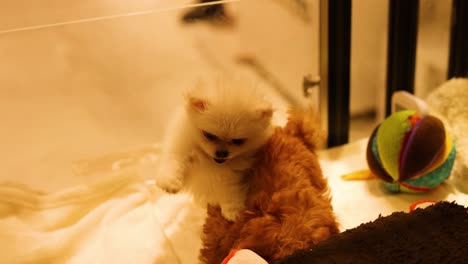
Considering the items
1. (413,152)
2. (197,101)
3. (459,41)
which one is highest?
(197,101)

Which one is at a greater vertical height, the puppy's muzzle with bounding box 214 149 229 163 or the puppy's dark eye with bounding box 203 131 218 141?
the puppy's dark eye with bounding box 203 131 218 141

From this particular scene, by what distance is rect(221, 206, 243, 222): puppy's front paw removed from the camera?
0.90 metres

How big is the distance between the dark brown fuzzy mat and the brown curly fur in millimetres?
39

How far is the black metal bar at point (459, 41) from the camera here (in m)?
1.42

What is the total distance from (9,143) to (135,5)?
1.71 ft

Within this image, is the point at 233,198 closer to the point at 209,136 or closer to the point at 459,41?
the point at 209,136

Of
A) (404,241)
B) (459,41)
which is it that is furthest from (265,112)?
(459,41)

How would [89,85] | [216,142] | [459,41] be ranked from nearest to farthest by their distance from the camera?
1. [216,142]
2. [89,85]
3. [459,41]

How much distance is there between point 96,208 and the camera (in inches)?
47.7

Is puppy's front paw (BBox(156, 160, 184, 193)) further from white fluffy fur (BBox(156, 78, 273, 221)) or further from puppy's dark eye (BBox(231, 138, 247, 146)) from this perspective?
puppy's dark eye (BBox(231, 138, 247, 146))

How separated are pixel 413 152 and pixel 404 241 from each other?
362 mm

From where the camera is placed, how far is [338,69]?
4.44 feet

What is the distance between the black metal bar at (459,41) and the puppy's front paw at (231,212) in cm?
98

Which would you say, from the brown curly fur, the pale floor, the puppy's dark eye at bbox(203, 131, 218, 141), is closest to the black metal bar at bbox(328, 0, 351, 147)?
the pale floor
